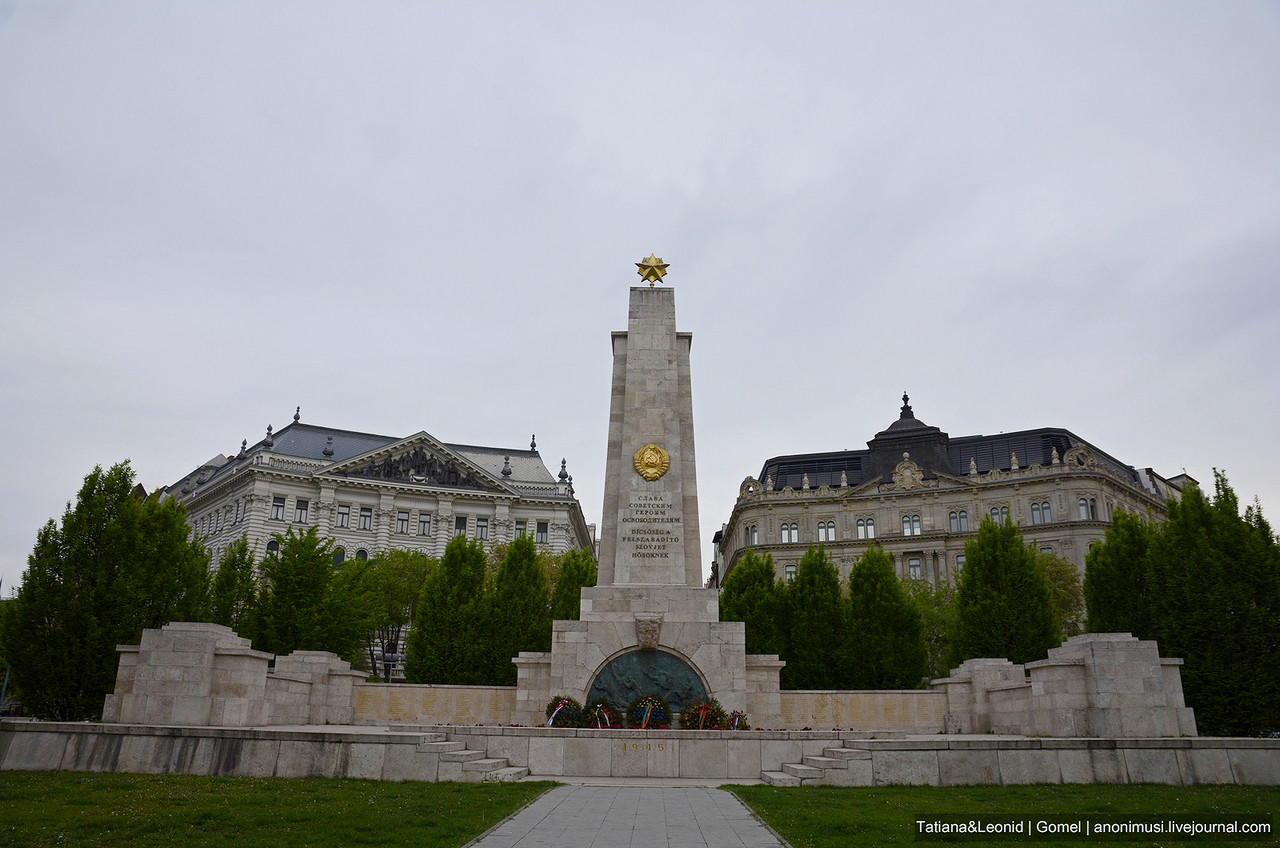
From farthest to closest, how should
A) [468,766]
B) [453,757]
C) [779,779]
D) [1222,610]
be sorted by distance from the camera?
[1222,610] → [779,779] → [453,757] → [468,766]

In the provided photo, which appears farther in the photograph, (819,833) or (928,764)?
(928,764)

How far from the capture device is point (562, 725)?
20266mm

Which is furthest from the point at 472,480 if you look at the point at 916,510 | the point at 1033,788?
the point at 1033,788

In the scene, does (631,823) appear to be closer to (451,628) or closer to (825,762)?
(825,762)

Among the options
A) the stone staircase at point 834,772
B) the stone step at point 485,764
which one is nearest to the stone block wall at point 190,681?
the stone step at point 485,764

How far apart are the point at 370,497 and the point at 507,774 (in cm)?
5908

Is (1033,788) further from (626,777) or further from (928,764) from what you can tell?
Answer: (626,777)

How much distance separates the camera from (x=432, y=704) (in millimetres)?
24125

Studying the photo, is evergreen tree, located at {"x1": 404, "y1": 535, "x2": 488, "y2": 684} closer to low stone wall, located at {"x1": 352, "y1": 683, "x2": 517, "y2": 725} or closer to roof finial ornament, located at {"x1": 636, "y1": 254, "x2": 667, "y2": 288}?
low stone wall, located at {"x1": 352, "y1": 683, "x2": 517, "y2": 725}

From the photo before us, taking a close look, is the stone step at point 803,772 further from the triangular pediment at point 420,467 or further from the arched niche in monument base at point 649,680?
the triangular pediment at point 420,467

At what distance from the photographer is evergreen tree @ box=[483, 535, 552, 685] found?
33.8 meters

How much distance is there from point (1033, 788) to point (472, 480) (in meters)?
65.4

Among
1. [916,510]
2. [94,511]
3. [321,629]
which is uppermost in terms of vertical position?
[916,510]

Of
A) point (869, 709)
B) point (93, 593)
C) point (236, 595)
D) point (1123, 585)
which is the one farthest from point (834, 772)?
point (236, 595)
